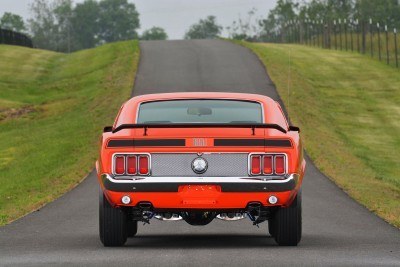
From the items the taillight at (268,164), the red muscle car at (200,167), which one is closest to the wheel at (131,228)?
the red muscle car at (200,167)

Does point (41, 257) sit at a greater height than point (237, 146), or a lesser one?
lesser

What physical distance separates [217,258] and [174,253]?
0.66 meters

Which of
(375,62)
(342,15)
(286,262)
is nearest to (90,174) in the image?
(286,262)

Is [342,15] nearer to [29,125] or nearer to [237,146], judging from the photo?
[29,125]

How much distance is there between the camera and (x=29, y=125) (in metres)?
39.3

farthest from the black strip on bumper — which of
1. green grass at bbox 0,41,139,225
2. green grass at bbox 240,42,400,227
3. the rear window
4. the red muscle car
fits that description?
green grass at bbox 0,41,139,225

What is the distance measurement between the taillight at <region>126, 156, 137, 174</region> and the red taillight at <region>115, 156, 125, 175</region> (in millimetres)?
54

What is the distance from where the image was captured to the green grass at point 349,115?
80.5 ft

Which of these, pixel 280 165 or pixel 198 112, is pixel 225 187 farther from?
pixel 198 112

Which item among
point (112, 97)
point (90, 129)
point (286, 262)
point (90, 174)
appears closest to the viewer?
point (286, 262)

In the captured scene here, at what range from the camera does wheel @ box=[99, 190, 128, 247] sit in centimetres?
1191

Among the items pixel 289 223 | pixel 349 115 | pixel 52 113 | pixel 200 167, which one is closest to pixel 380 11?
pixel 349 115

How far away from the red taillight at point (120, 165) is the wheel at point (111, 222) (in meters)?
0.48

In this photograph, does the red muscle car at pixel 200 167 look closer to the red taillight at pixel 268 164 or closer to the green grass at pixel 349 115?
the red taillight at pixel 268 164
